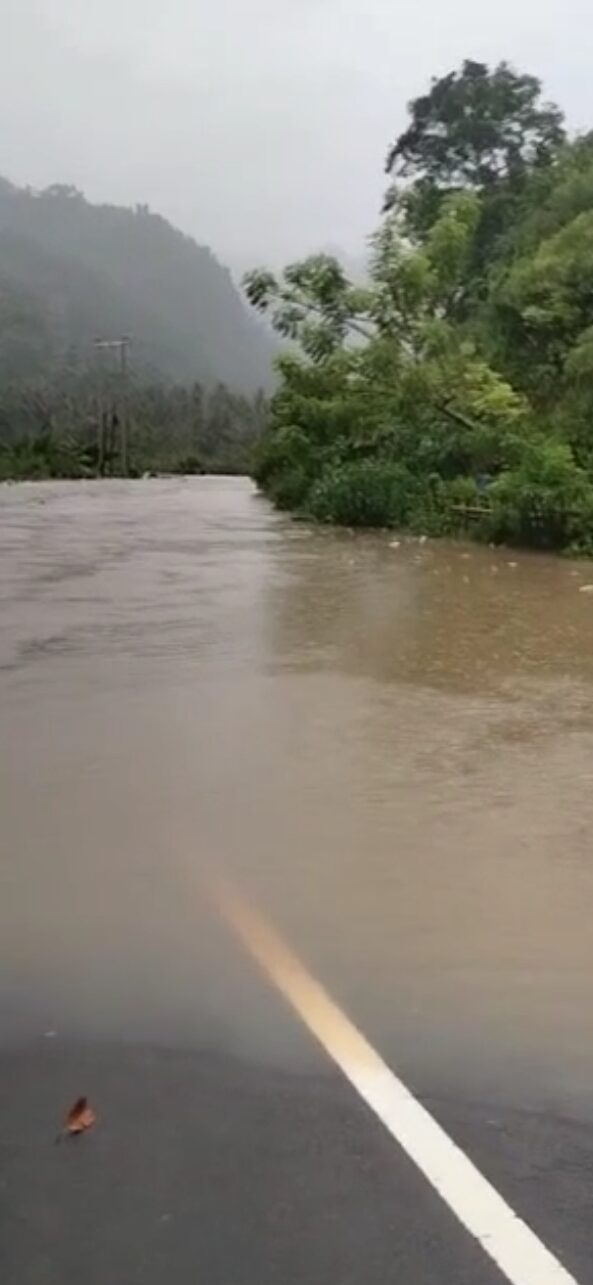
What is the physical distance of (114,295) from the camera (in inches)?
5064

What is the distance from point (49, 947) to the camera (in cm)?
442

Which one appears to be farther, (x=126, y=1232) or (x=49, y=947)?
(x=49, y=947)

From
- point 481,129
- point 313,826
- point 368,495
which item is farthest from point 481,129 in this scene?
point 313,826

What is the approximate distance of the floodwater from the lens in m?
3.88

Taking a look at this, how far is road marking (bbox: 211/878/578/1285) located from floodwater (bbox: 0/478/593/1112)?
0.06 meters

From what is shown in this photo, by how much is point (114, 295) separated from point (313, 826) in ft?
418

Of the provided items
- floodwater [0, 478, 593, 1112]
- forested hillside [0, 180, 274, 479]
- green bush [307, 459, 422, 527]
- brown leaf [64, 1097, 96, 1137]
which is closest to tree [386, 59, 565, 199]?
forested hillside [0, 180, 274, 479]

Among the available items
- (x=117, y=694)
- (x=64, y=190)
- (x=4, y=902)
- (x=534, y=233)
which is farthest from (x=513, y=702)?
(x=64, y=190)

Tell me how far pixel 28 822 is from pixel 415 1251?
346cm

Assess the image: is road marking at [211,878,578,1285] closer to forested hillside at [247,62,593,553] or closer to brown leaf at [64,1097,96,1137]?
brown leaf at [64,1097,96,1137]

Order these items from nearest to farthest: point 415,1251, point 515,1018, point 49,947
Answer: point 415,1251 < point 515,1018 < point 49,947

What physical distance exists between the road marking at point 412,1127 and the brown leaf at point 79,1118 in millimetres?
595

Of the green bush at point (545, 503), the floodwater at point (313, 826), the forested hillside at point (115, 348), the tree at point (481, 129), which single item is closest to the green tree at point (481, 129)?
the tree at point (481, 129)

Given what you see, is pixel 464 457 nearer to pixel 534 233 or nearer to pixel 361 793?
pixel 534 233
